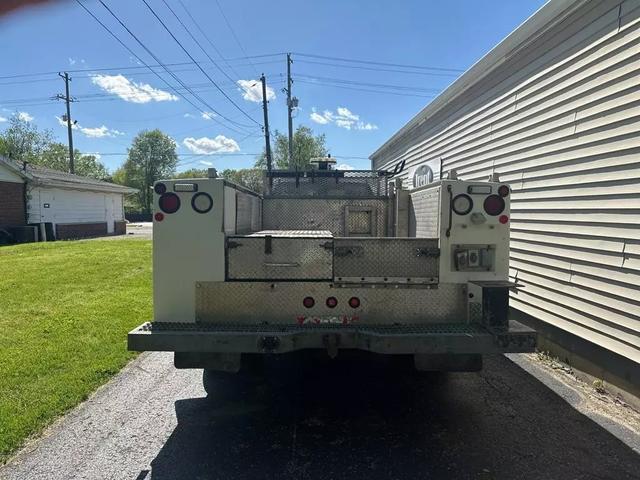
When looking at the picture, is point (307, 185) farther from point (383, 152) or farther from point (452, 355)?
point (383, 152)

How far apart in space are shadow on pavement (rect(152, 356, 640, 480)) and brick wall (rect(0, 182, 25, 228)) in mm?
20194

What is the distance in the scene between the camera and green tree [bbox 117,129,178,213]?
7475 cm

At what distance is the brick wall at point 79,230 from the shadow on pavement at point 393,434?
74.2ft

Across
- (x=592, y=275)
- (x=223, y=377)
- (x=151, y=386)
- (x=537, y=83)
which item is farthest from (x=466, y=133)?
(x=151, y=386)

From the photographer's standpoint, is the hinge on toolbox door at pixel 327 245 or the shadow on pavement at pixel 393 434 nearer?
the shadow on pavement at pixel 393 434

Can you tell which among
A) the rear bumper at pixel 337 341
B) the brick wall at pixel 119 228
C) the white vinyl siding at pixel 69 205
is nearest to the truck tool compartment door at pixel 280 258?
the rear bumper at pixel 337 341

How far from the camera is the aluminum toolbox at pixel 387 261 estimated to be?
11.6ft

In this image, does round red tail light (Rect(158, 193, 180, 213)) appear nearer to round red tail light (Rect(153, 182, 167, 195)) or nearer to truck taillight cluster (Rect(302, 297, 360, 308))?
round red tail light (Rect(153, 182, 167, 195))

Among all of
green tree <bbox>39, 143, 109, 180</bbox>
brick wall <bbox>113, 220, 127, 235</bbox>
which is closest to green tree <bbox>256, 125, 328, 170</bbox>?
brick wall <bbox>113, 220, 127, 235</bbox>

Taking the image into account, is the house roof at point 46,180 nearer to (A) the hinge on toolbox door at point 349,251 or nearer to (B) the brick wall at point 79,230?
(B) the brick wall at point 79,230

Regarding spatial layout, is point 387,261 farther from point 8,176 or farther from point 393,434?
point 8,176

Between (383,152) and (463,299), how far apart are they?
1298 cm

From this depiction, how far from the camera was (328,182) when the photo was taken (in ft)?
20.7

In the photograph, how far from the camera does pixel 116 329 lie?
616 centimetres
